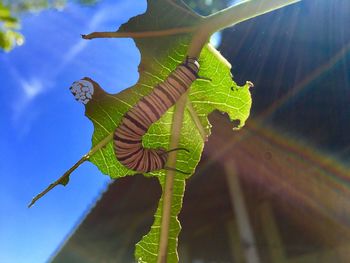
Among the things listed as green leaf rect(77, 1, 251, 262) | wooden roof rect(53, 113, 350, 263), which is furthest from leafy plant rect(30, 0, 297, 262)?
wooden roof rect(53, 113, 350, 263)

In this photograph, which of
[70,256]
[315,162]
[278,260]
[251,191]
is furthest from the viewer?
[70,256]

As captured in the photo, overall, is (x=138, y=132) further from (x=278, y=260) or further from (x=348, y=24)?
(x=278, y=260)

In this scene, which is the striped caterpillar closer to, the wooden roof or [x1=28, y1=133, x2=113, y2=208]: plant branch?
[x1=28, y1=133, x2=113, y2=208]: plant branch

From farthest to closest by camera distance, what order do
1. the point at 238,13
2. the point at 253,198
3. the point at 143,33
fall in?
the point at 253,198, the point at 143,33, the point at 238,13

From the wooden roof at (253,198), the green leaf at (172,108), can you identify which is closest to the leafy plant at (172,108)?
the green leaf at (172,108)

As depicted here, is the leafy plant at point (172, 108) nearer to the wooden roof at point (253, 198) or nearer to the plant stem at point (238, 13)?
the plant stem at point (238, 13)

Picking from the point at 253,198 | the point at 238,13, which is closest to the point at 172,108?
the point at 238,13

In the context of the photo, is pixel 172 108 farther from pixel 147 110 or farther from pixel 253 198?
pixel 253 198

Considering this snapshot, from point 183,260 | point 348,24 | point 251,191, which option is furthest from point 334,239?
point 183,260
